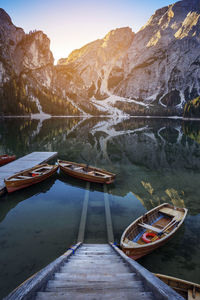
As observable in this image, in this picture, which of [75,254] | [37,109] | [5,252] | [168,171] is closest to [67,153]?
[168,171]

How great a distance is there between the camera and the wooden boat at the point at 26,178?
15.8m

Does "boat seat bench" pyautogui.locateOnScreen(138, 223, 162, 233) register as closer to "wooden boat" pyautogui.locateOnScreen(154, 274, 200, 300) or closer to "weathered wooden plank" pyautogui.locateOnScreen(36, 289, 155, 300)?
"wooden boat" pyautogui.locateOnScreen(154, 274, 200, 300)

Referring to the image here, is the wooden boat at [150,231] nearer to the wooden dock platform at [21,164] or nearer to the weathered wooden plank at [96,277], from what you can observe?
the weathered wooden plank at [96,277]

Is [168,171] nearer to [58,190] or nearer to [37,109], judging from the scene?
[58,190]

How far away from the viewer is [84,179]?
19.0m

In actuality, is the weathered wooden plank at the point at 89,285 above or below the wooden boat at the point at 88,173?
above

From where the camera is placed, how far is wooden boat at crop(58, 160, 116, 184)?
1772cm

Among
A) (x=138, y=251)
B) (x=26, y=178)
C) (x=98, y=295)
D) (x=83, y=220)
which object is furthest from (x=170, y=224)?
(x=26, y=178)

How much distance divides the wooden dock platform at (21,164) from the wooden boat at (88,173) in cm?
433

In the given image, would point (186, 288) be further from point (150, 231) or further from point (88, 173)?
point (88, 173)

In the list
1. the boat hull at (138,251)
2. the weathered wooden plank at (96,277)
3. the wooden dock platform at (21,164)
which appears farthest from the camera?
the wooden dock platform at (21,164)

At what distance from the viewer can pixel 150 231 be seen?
395 inches

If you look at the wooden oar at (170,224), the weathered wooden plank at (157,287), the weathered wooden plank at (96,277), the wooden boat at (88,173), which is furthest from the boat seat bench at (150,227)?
the wooden boat at (88,173)

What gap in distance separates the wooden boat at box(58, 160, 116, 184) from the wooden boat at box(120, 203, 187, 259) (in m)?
6.57
